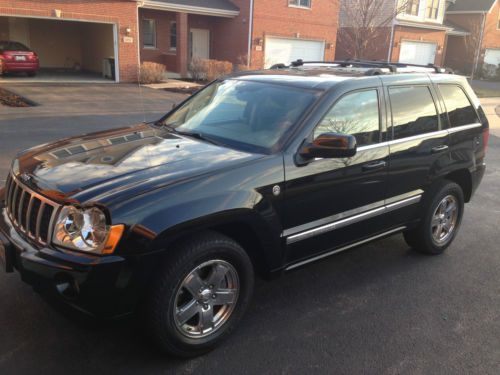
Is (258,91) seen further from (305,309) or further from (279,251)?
(305,309)

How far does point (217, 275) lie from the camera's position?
3.06 m

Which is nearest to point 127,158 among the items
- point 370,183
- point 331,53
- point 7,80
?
point 370,183

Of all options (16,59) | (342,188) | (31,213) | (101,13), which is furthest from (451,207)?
(16,59)

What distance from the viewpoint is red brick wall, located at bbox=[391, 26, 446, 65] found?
31391mm

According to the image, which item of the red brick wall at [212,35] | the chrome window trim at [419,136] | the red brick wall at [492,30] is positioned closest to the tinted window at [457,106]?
the chrome window trim at [419,136]

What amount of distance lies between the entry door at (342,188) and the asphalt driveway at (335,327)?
49cm

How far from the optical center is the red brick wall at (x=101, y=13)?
1816 centimetres

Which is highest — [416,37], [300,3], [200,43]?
[300,3]

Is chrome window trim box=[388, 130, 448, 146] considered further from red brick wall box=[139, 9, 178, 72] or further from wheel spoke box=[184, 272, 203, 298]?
red brick wall box=[139, 9, 178, 72]

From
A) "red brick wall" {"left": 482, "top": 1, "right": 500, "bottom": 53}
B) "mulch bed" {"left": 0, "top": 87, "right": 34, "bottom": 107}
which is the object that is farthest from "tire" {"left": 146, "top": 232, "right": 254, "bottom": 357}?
"red brick wall" {"left": 482, "top": 1, "right": 500, "bottom": 53}

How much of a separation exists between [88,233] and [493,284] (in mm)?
3575

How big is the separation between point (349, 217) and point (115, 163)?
1.85m

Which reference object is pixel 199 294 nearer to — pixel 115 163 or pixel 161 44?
pixel 115 163

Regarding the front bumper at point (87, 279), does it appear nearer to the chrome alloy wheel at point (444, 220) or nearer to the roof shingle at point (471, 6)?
the chrome alloy wheel at point (444, 220)
